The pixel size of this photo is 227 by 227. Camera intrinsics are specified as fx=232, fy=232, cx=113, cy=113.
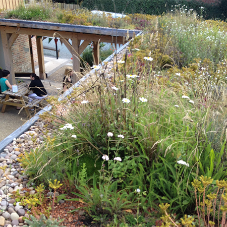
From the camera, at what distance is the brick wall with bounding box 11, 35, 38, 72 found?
12039 mm

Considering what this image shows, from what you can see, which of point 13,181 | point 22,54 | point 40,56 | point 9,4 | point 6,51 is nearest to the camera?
point 13,181

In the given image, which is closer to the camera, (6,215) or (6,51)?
(6,215)

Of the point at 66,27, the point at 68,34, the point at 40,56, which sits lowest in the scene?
the point at 40,56

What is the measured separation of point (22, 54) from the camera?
12578mm

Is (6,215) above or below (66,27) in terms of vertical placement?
below

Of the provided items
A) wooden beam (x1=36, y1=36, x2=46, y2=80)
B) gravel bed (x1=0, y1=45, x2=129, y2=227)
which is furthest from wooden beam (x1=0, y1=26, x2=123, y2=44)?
gravel bed (x1=0, y1=45, x2=129, y2=227)

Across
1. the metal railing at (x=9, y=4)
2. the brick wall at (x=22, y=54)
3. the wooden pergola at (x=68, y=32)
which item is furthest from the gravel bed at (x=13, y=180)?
the brick wall at (x=22, y=54)

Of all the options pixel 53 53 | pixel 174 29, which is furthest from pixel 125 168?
pixel 53 53

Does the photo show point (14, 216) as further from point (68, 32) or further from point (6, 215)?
point (68, 32)

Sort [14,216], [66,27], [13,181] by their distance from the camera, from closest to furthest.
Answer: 1. [14,216]
2. [13,181]
3. [66,27]

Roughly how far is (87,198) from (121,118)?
769mm

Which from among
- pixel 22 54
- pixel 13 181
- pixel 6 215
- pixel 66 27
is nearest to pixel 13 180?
pixel 13 181

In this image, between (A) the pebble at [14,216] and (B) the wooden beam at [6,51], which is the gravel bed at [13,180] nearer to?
(A) the pebble at [14,216]

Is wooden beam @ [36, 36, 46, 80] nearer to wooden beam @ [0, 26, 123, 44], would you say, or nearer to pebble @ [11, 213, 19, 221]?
wooden beam @ [0, 26, 123, 44]
